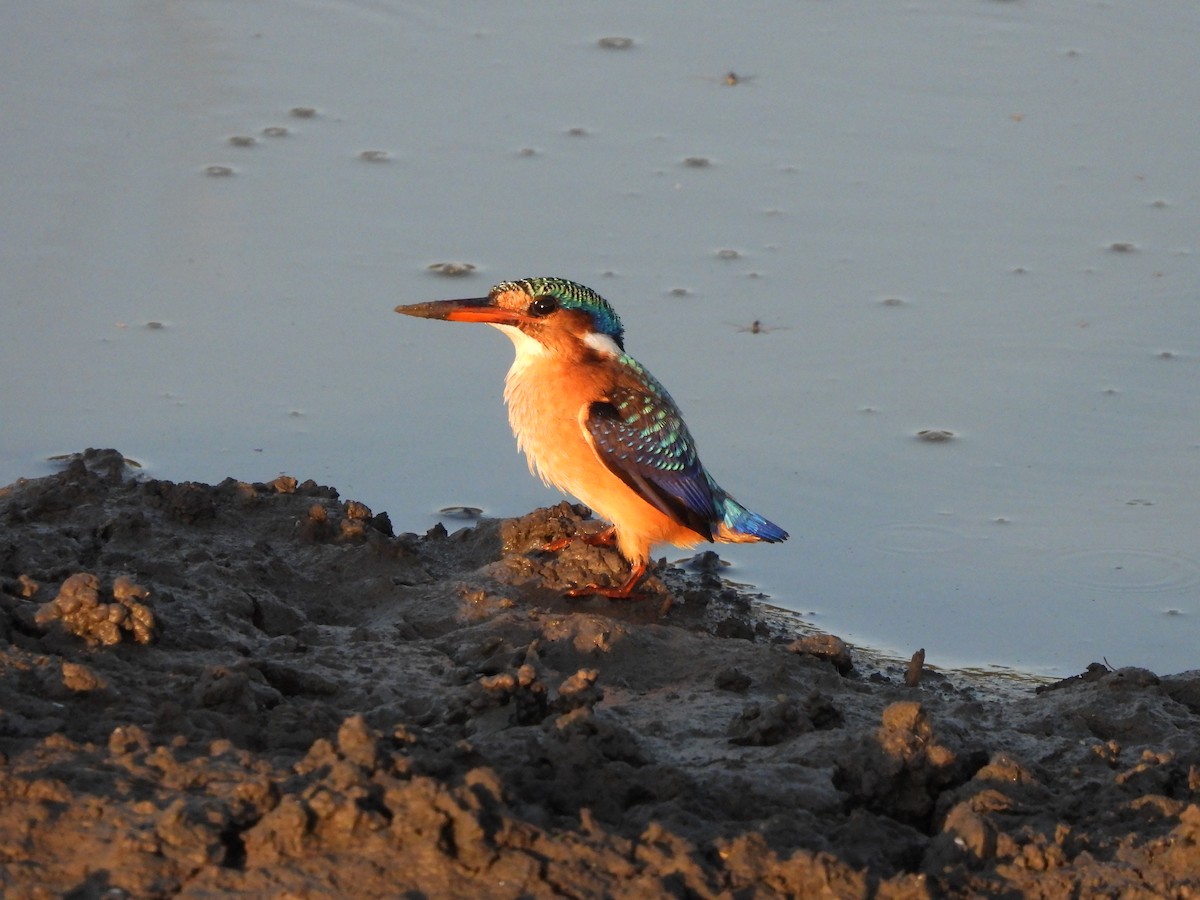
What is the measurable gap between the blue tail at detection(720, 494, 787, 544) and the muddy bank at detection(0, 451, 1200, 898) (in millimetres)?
301

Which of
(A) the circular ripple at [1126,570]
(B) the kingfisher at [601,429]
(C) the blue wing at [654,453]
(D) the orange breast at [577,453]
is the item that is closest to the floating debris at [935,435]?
(A) the circular ripple at [1126,570]

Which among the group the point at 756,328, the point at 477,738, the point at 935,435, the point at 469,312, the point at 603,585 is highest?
the point at 469,312

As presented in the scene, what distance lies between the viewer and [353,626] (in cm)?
521

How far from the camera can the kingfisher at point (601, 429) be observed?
571cm

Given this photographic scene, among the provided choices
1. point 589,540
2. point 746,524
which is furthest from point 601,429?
point 746,524

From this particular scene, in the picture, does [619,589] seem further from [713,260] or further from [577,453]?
[713,260]

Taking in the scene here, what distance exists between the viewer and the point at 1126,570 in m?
6.30

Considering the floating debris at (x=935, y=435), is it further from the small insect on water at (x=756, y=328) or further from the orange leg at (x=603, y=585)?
the orange leg at (x=603, y=585)

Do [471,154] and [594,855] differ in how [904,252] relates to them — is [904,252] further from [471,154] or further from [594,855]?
[594,855]

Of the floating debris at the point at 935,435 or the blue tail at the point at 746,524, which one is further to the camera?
the floating debris at the point at 935,435

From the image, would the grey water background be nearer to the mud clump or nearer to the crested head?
the crested head

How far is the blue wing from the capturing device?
5699mm

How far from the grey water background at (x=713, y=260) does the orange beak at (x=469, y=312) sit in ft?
2.70

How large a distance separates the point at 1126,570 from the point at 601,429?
2.00 m
